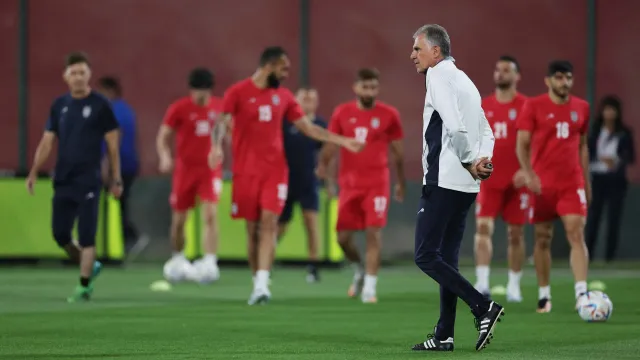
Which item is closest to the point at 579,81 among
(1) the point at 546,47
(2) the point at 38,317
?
(1) the point at 546,47

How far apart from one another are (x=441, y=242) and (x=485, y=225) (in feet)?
18.0

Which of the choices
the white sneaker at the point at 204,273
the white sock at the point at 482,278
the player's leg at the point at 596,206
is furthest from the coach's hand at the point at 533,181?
the player's leg at the point at 596,206

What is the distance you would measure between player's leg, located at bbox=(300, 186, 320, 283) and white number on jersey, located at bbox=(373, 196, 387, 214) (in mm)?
3422

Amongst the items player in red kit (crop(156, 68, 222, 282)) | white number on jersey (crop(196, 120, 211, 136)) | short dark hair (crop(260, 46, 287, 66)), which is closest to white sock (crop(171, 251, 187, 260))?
player in red kit (crop(156, 68, 222, 282))

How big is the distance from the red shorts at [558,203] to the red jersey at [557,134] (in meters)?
0.06

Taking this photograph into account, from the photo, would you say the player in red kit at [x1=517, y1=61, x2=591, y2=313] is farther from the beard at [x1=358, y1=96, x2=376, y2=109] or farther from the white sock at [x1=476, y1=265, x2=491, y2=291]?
the beard at [x1=358, y1=96, x2=376, y2=109]

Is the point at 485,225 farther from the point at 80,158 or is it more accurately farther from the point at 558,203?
the point at 80,158

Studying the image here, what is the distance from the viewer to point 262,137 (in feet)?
48.7

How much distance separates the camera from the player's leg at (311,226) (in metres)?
18.6

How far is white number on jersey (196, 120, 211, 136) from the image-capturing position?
18.7 m

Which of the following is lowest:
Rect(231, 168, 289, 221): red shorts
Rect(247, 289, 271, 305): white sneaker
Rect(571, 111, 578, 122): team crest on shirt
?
Rect(247, 289, 271, 305): white sneaker

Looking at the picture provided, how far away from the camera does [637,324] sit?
1229 centimetres

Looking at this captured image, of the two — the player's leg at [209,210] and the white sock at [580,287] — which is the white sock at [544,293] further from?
the player's leg at [209,210]

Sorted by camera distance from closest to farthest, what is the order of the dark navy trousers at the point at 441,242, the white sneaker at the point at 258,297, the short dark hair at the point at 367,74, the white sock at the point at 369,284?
the dark navy trousers at the point at 441,242 < the white sneaker at the point at 258,297 < the white sock at the point at 369,284 < the short dark hair at the point at 367,74
